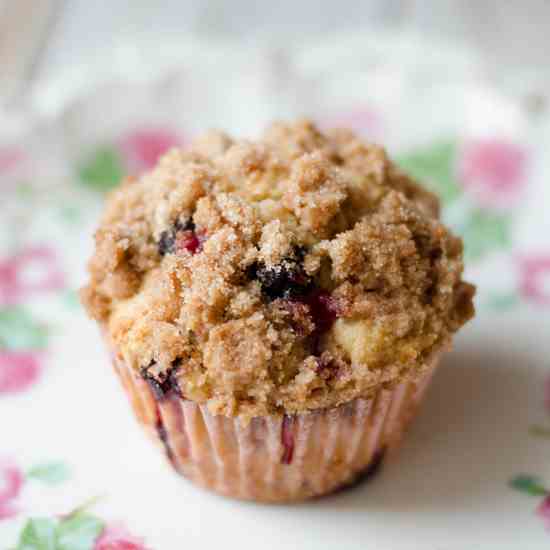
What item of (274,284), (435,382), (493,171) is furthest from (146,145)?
(274,284)

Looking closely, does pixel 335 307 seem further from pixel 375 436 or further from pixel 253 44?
pixel 253 44

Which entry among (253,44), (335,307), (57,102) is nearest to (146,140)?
(57,102)

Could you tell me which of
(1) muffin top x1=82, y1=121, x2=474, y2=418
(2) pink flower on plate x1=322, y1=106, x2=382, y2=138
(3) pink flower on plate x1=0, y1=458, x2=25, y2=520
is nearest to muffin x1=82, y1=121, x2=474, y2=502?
(1) muffin top x1=82, y1=121, x2=474, y2=418

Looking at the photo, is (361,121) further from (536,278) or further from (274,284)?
(274,284)

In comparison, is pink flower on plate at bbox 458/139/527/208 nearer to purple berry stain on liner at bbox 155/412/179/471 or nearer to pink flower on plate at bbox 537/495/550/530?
pink flower on plate at bbox 537/495/550/530

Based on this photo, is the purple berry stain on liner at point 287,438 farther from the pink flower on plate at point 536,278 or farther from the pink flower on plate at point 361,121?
the pink flower on plate at point 361,121

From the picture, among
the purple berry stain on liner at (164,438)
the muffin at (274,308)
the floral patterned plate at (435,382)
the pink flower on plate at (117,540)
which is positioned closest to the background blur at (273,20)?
the floral patterned plate at (435,382)
